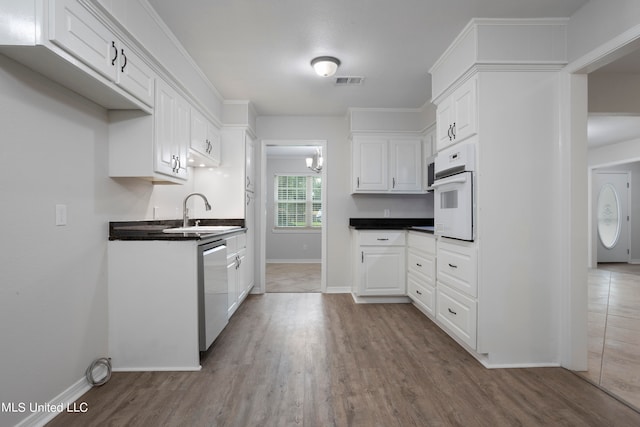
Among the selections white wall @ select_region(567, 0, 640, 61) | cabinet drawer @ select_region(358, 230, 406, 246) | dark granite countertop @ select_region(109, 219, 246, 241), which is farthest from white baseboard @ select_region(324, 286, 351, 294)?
white wall @ select_region(567, 0, 640, 61)

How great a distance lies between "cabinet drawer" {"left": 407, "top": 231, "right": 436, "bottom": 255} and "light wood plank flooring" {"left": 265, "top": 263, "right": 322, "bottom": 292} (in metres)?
1.57

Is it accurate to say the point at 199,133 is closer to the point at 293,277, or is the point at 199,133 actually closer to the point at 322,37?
the point at 322,37

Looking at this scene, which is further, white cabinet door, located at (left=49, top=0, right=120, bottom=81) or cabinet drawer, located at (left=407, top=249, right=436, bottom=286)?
cabinet drawer, located at (left=407, top=249, right=436, bottom=286)

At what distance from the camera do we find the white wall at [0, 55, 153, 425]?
1504 mm

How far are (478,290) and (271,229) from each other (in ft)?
18.5

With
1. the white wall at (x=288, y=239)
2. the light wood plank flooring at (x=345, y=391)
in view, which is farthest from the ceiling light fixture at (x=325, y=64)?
the white wall at (x=288, y=239)

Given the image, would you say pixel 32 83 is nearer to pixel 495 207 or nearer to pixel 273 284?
pixel 495 207

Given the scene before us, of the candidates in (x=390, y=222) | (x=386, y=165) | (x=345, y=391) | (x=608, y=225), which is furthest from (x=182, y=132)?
(x=608, y=225)

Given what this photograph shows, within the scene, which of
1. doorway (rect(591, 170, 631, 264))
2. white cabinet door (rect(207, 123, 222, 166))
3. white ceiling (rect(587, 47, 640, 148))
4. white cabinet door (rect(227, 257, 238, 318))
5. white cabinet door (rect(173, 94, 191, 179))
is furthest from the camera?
doorway (rect(591, 170, 631, 264))

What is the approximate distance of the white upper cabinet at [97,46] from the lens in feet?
4.68

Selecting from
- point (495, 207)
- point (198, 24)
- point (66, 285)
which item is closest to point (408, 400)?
point (495, 207)

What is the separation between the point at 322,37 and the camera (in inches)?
101

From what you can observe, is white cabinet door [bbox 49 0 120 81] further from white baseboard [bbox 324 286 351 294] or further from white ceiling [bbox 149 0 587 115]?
white baseboard [bbox 324 286 351 294]

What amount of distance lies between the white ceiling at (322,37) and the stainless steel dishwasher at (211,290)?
63.3 inches
